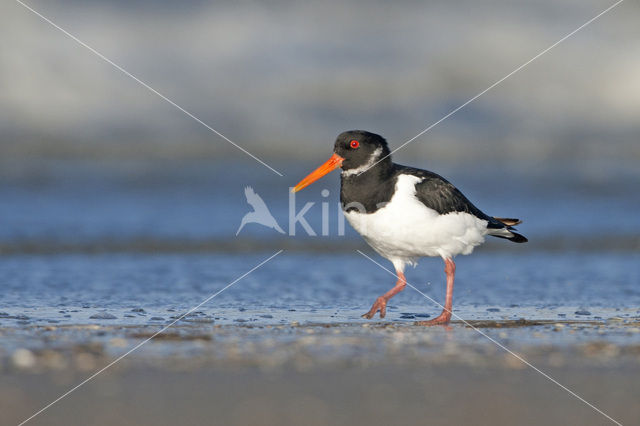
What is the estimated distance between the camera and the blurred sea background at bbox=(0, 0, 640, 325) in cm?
780

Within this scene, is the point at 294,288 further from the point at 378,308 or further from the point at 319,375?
the point at 319,375

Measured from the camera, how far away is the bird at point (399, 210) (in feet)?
20.8

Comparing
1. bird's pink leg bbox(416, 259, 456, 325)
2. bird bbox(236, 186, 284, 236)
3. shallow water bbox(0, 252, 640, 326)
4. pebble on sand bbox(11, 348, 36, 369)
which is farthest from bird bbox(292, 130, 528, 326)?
bird bbox(236, 186, 284, 236)

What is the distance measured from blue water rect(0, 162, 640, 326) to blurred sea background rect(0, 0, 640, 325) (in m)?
0.05

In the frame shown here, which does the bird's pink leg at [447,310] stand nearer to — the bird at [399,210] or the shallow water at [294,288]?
the bird at [399,210]

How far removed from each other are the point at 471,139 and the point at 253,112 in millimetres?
4814

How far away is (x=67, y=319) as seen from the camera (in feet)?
19.3

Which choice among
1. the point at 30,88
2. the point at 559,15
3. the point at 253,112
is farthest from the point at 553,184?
the point at 30,88

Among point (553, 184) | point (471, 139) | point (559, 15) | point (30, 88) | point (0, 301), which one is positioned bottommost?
point (0, 301)

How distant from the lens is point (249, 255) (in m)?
9.88

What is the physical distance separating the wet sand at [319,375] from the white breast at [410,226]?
3.05 feet

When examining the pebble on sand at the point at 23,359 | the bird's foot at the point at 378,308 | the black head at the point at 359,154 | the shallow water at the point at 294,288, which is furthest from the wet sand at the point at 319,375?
the black head at the point at 359,154

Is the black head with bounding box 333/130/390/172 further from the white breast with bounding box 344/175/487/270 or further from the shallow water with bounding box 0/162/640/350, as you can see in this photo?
the shallow water with bounding box 0/162/640/350

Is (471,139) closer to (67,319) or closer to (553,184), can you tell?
(553,184)
